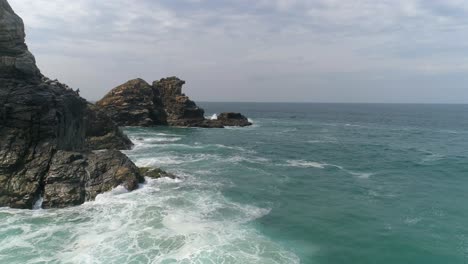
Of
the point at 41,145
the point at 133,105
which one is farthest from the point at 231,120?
the point at 41,145

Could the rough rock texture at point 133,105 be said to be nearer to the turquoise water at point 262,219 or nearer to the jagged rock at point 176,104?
the jagged rock at point 176,104

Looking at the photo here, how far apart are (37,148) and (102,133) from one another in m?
28.4

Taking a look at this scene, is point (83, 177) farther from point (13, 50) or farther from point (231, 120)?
point (231, 120)

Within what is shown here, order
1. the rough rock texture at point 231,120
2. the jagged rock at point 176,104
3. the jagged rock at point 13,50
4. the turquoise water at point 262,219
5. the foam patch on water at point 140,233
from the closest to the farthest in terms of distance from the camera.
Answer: the foam patch on water at point 140,233 < the turquoise water at point 262,219 < the jagged rock at point 13,50 < the jagged rock at point 176,104 < the rough rock texture at point 231,120

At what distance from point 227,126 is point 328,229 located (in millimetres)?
88483

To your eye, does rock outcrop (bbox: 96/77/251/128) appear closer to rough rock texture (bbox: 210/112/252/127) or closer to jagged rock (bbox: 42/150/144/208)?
rough rock texture (bbox: 210/112/252/127)

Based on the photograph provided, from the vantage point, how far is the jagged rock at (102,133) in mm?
62906

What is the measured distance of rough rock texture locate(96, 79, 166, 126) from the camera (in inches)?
4225

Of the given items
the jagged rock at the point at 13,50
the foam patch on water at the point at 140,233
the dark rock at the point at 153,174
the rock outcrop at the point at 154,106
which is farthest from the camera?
the rock outcrop at the point at 154,106

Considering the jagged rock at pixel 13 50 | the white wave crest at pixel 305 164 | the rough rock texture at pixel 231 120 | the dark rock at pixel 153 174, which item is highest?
the jagged rock at pixel 13 50

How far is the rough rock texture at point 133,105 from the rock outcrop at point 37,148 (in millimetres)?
65066

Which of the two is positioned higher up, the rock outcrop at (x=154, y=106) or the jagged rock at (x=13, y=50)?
the jagged rock at (x=13, y=50)

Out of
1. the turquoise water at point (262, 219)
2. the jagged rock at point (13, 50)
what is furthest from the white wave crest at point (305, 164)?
the jagged rock at point (13, 50)

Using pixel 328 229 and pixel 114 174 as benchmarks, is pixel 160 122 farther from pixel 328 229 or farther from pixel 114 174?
pixel 328 229
